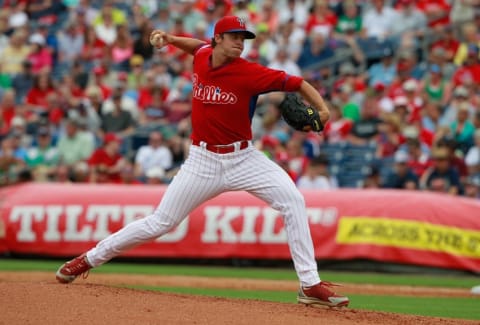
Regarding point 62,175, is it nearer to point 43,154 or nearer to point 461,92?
point 43,154

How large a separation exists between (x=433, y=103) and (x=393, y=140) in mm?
950

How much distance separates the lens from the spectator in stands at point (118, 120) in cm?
1648

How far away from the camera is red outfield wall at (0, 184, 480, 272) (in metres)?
12.3

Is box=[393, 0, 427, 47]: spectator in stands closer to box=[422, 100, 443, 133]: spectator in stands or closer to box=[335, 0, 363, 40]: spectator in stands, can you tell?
box=[335, 0, 363, 40]: spectator in stands

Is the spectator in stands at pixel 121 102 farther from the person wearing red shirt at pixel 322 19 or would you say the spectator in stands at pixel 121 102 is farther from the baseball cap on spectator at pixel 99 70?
the person wearing red shirt at pixel 322 19

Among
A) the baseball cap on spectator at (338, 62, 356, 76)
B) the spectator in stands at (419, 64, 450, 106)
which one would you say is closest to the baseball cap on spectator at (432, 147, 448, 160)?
the spectator in stands at (419, 64, 450, 106)

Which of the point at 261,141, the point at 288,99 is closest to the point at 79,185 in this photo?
the point at 261,141

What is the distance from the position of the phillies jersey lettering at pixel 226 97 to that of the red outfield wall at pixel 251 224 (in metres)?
5.58

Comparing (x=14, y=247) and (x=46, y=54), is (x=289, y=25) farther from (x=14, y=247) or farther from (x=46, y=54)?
(x=14, y=247)

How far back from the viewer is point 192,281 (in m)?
10.7

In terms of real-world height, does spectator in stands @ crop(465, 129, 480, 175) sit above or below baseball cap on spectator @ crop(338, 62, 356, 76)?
below

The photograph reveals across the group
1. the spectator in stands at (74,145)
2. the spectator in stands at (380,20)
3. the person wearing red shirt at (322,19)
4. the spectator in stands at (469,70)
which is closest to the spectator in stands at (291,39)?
the person wearing red shirt at (322,19)

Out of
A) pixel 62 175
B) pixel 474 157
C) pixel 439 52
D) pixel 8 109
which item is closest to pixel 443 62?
pixel 439 52

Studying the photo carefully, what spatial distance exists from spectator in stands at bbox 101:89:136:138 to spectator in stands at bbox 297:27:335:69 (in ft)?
10.7
